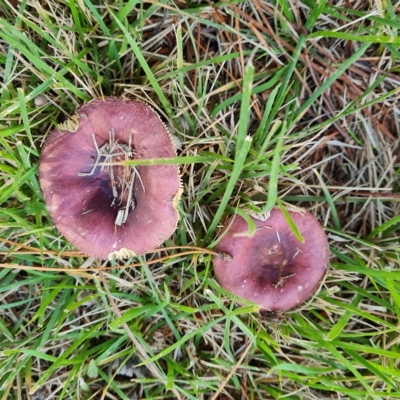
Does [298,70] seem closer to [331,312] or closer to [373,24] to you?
[373,24]

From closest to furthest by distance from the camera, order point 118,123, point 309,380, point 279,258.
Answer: point 118,123 → point 279,258 → point 309,380

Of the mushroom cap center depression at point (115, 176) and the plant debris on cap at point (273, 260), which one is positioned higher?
the mushroom cap center depression at point (115, 176)

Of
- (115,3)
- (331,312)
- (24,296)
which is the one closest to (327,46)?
(115,3)

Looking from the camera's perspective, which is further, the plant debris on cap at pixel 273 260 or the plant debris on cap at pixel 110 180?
the plant debris on cap at pixel 273 260

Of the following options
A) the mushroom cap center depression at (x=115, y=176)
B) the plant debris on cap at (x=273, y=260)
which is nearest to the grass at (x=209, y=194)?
the plant debris on cap at (x=273, y=260)

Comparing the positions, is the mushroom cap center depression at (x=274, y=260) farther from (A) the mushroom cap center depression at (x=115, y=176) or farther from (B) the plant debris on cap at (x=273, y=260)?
(A) the mushroom cap center depression at (x=115, y=176)

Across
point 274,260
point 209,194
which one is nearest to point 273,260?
point 274,260
